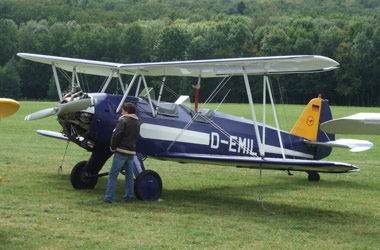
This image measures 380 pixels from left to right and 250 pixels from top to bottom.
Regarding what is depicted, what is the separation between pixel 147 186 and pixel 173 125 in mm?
1394

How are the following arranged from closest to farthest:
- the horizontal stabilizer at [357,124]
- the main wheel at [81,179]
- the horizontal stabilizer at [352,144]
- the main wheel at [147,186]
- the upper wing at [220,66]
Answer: the horizontal stabilizer at [357,124]
the upper wing at [220,66]
the main wheel at [147,186]
the main wheel at [81,179]
the horizontal stabilizer at [352,144]

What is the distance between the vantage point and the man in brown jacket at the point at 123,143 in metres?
9.92

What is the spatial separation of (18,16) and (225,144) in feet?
462

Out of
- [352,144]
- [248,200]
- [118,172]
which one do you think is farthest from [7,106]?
[352,144]

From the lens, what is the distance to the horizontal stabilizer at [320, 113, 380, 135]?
745cm

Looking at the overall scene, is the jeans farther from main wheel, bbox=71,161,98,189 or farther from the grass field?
main wheel, bbox=71,161,98,189

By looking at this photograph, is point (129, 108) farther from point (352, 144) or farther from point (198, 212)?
point (352, 144)

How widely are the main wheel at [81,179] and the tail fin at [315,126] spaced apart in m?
4.59

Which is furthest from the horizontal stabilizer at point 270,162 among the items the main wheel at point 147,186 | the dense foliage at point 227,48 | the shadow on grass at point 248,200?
the dense foliage at point 227,48

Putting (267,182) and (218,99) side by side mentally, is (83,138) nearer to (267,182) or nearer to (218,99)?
(267,182)

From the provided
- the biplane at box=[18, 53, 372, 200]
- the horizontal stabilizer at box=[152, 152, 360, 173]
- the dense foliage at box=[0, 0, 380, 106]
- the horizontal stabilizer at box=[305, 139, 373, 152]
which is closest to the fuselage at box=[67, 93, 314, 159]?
the biplane at box=[18, 53, 372, 200]

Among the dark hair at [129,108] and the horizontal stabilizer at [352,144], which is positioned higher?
the dark hair at [129,108]

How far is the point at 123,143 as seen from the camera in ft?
32.6

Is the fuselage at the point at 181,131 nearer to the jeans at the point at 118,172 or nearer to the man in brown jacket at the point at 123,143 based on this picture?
the man in brown jacket at the point at 123,143
